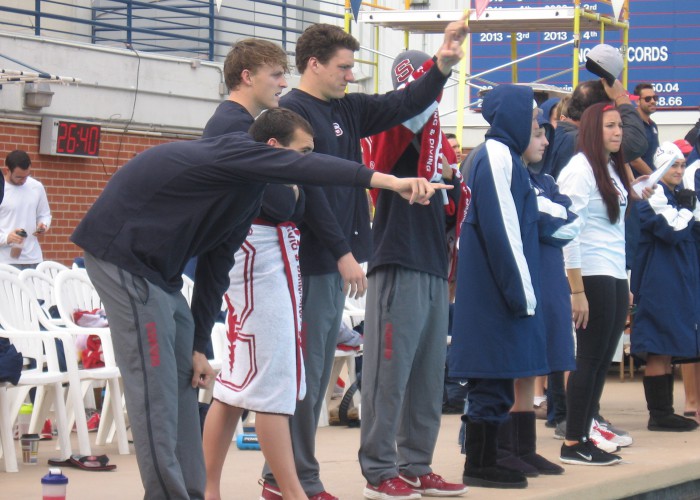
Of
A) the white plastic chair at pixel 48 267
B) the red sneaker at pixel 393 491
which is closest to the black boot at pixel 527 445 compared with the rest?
the red sneaker at pixel 393 491

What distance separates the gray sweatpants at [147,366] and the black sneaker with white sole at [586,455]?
9.26 ft

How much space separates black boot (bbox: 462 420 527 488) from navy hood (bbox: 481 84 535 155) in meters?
1.24

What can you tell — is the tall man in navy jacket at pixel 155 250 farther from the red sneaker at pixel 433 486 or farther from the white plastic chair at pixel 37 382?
the white plastic chair at pixel 37 382

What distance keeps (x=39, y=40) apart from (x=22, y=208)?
2251 mm

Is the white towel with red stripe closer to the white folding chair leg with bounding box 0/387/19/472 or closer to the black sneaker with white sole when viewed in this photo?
the white folding chair leg with bounding box 0/387/19/472

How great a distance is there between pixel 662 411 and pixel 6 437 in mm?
3903

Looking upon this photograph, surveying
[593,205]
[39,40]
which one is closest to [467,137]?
[39,40]

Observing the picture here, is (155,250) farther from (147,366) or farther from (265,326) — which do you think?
(265,326)

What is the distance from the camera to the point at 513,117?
568 centimetres

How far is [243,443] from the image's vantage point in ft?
22.6

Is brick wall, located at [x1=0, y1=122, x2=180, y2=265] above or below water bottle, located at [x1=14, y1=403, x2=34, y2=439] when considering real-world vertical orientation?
above

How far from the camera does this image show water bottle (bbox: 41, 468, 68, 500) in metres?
4.38

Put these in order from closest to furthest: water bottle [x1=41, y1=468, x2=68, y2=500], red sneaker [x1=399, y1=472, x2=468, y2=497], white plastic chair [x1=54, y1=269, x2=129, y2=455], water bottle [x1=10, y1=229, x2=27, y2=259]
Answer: water bottle [x1=41, y1=468, x2=68, y2=500] → red sneaker [x1=399, y1=472, x2=468, y2=497] → white plastic chair [x1=54, y1=269, x2=129, y2=455] → water bottle [x1=10, y1=229, x2=27, y2=259]


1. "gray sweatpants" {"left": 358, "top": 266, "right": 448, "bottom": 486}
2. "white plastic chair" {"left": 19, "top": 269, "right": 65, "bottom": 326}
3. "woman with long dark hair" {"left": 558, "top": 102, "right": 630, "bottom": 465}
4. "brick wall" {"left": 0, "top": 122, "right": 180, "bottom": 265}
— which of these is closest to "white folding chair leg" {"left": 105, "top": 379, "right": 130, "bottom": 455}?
"white plastic chair" {"left": 19, "top": 269, "right": 65, "bottom": 326}
